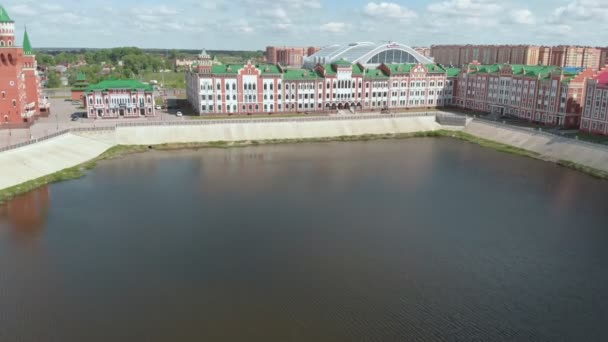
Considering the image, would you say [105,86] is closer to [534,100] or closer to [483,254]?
[483,254]

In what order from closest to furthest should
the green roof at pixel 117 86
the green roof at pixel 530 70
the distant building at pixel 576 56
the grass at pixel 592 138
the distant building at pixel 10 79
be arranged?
the grass at pixel 592 138 → the distant building at pixel 10 79 → the green roof at pixel 117 86 → the green roof at pixel 530 70 → the distant building at pixel 576 56

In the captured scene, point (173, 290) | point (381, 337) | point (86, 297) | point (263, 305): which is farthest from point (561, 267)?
point (86, 297)

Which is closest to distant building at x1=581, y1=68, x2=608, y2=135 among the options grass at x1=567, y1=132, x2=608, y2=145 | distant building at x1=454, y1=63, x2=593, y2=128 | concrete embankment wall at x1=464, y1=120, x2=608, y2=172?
grass at x1=567, y1=132, x2=608, y2=145

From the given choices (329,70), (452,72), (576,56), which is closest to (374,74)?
(329,70)

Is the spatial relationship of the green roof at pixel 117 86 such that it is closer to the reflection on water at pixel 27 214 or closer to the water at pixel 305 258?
the water at pixel 305 258

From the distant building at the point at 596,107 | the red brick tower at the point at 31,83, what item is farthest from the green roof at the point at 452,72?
the red brick tower at the point at 31,83

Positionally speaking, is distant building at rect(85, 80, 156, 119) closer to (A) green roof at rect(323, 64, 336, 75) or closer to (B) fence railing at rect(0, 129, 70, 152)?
(B) fence railing at rect(0, 129, 70, 152)
